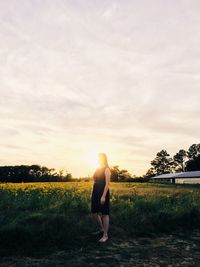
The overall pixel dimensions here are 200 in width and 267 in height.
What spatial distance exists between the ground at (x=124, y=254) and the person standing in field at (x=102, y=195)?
45 centimetres

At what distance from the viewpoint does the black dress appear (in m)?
8.22

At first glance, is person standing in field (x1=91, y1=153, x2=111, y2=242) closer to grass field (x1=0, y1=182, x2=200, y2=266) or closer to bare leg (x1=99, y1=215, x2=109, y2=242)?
bare leg (x1=99, y1=215, x2=109, y2=242)

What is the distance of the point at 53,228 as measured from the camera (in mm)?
8211

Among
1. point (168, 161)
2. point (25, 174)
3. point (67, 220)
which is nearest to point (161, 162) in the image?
point (168, 161)

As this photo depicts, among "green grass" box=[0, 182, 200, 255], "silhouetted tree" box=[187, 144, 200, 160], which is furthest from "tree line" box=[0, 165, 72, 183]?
"silhouetted tree" box=[187, 144, 200, 160]

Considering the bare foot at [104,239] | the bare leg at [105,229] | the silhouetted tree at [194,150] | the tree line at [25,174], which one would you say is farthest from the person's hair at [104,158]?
the silhouetted tree at [194,150]

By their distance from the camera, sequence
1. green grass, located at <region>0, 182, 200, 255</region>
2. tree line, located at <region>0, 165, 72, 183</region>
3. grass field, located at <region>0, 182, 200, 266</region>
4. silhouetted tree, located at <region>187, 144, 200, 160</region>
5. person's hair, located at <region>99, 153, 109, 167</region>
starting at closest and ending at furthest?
grass field, located at <region>0, 182, 200, 266</region> → green grass, located at <region>0, 182, 200, 255</region> → person's hair, located at <region>99, 153, 109, 167</region> → tree line, located at <region>0, 165, 72, 183</region> → silhouetted tree, located at <region>187, 144, 200, 160</region>

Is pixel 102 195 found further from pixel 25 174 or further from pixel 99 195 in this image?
pixel 25 174

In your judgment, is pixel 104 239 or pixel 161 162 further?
pixel 161 162

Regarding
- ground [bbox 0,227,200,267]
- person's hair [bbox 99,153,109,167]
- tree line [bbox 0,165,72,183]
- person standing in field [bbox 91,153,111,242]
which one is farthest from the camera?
tree line [bbox 0,165,72,183]

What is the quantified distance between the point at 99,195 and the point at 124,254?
5.60 ft

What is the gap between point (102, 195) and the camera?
8.27 meters

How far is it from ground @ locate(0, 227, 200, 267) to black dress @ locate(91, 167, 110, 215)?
2.17 ft

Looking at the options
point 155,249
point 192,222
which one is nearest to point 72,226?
point 155,249
